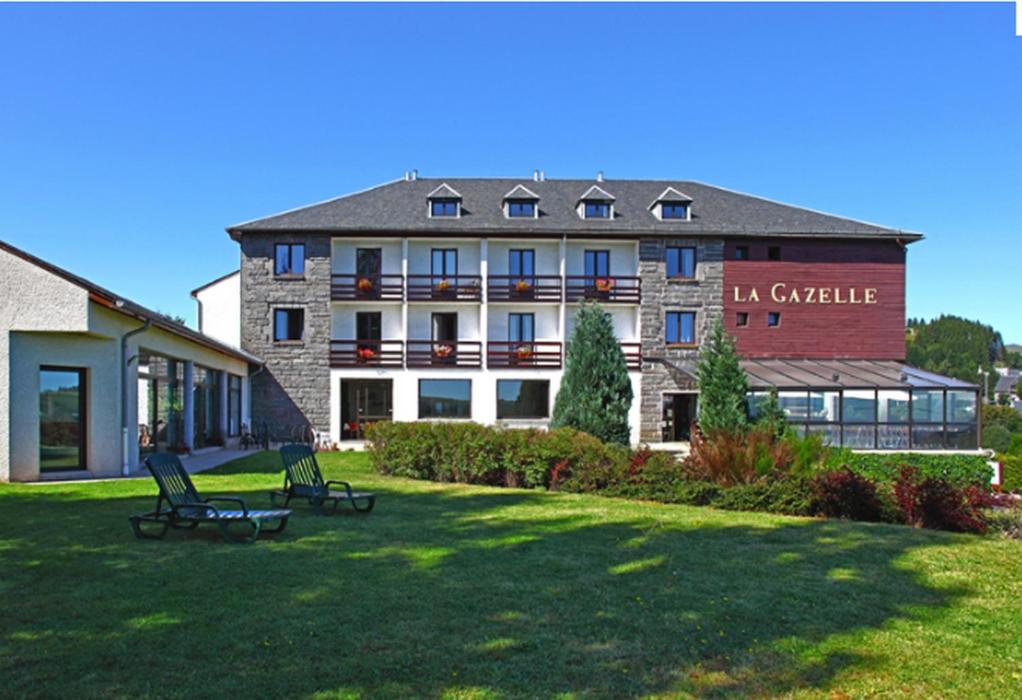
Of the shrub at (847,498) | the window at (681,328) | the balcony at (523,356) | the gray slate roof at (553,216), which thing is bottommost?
the shrub at (847,498)

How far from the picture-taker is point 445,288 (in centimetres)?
2873

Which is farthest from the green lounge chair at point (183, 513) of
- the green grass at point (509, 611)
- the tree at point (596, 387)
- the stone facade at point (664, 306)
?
the stone facade at point (664, 306)

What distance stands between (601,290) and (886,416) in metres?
10.9

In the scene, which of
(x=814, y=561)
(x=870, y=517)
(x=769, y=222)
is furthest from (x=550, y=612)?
(x=769, y=222)

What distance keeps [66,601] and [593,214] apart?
2618 cm

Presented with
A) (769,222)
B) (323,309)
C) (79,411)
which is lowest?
(79,411)

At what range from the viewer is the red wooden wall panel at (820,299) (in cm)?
2938

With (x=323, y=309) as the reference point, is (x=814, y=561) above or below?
below

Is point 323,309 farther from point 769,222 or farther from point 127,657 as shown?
point 127,657

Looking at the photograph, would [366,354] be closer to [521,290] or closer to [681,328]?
[521,290]

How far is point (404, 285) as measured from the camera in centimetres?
2853

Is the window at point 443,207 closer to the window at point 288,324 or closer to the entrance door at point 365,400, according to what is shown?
the window at point 288,324

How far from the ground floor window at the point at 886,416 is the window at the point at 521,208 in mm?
11162

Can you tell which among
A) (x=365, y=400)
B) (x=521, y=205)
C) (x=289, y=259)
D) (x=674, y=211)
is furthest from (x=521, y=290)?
(x=289, y=259)
